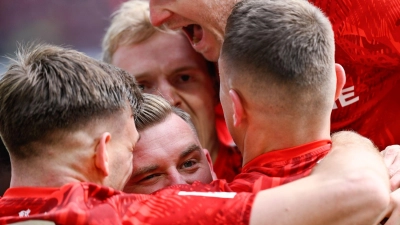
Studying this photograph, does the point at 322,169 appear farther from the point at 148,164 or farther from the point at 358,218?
the point at 148,164

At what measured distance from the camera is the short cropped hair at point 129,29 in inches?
127

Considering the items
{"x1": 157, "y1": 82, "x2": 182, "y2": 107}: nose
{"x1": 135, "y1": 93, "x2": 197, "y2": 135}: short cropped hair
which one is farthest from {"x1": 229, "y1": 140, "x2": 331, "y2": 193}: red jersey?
{"x1": 157, "y1": 82, "x2": 182, "y2": 107}: nose

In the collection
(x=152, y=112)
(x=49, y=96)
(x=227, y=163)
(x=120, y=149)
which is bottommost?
(x=227, y=163)

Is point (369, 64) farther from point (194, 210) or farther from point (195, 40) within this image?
point (194, 210)

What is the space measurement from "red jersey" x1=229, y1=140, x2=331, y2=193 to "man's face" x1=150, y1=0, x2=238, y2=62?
2.62ft

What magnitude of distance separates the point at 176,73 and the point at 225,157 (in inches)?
17.5

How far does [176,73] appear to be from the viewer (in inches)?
124

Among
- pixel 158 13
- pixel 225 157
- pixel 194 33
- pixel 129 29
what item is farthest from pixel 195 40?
pixel 225 157

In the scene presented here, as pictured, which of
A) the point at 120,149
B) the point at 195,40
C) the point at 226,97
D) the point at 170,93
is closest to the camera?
the point at 120,149

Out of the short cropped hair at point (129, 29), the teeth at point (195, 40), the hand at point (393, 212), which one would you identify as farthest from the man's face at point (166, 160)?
the short cropped hair at point (129, 29)

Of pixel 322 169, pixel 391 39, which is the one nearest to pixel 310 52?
pixel 322 169

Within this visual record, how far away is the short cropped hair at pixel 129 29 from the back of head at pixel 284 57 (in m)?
1.22

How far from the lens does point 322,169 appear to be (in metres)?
1.83

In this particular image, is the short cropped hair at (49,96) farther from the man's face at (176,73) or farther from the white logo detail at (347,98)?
the man's face at (176,73)
